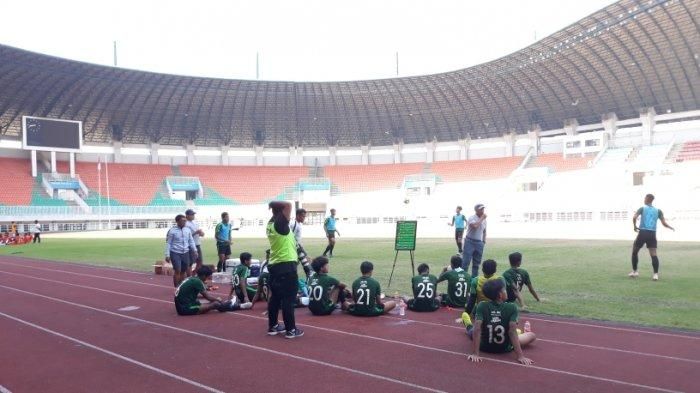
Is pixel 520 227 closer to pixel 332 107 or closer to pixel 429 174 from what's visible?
pixel 429 174

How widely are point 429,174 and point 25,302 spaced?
55068 mm

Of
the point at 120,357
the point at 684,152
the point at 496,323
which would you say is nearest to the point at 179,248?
the point at 120,357

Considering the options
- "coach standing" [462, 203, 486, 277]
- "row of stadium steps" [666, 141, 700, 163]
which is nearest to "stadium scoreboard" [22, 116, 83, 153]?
"coach standing" [462, 203, 486, 277]

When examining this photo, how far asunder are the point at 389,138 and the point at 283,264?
63169 mm

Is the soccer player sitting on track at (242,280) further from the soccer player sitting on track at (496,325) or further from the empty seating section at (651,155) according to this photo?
the empty seating section at (651,155)

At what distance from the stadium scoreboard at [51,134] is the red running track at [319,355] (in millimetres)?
50290

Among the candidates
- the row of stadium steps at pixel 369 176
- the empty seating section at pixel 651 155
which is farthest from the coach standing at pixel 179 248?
the row of stadium steps at pixel 369 176

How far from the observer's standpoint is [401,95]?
63094mm

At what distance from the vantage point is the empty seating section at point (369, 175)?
65188 millimetres

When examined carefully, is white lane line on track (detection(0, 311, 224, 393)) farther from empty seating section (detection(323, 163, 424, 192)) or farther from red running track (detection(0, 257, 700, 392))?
empty seating section (detection(323, 163, 424, 192))

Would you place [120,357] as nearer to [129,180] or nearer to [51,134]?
[51,134]

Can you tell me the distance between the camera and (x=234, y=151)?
7119cm

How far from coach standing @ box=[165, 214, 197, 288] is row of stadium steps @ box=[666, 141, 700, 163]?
46.6m

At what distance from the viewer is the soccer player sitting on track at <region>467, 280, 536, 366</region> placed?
6.24m
